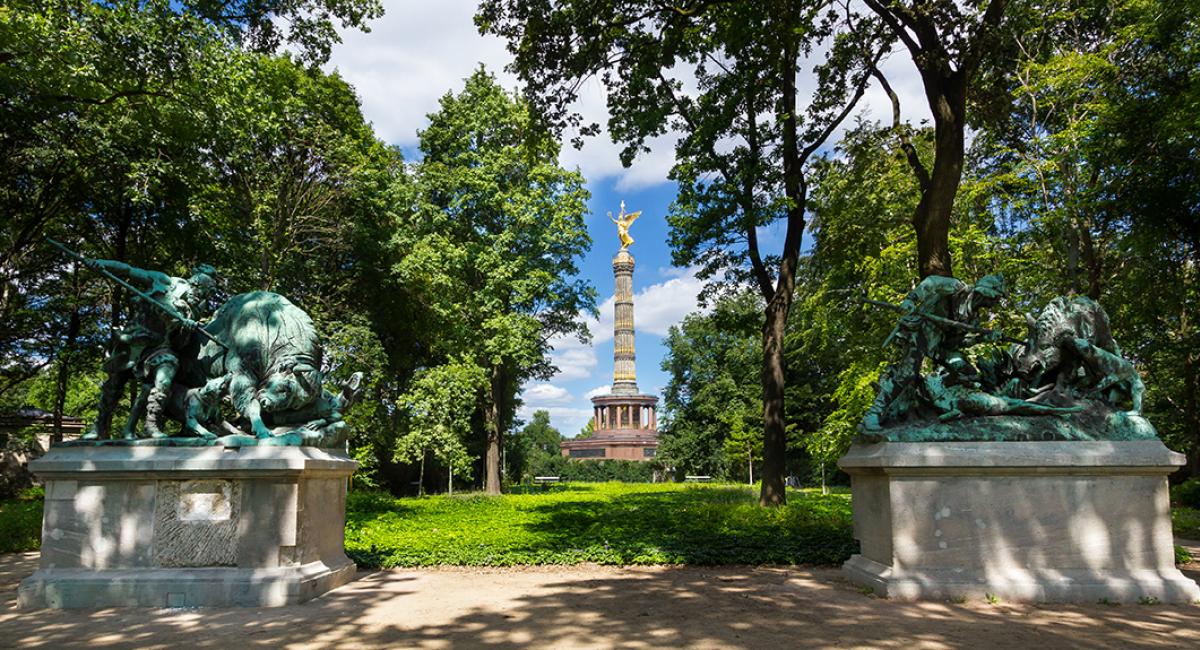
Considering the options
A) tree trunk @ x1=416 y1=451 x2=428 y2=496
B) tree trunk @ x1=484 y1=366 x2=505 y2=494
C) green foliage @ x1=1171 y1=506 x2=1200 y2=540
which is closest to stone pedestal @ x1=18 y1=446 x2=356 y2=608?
green foliage @ x1=1171 y1=506 x2=1200 y2=540

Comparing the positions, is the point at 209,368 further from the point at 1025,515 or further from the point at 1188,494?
the point at 1188,494

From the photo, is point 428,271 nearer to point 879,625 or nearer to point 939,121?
point 939,121

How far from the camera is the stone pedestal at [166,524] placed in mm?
6438

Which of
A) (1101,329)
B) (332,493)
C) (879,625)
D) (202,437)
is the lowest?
(879,625)

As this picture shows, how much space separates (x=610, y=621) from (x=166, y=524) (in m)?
4.48

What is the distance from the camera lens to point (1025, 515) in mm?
6684

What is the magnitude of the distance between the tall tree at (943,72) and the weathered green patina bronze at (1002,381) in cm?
286

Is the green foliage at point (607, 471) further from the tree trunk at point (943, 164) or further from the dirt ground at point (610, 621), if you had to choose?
the dirt ground at point (610, 621)

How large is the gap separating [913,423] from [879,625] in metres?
2.37

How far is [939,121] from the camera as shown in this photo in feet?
33.1

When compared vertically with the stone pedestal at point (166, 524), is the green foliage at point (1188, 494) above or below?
below

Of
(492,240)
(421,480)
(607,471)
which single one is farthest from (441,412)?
(607,471)

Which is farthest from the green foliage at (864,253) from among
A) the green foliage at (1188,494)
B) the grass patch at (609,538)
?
the green foliage at (1188,494)

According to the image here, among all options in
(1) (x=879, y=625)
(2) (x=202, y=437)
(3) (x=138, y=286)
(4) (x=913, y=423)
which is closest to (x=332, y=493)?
(2) (x=202, y=437)
